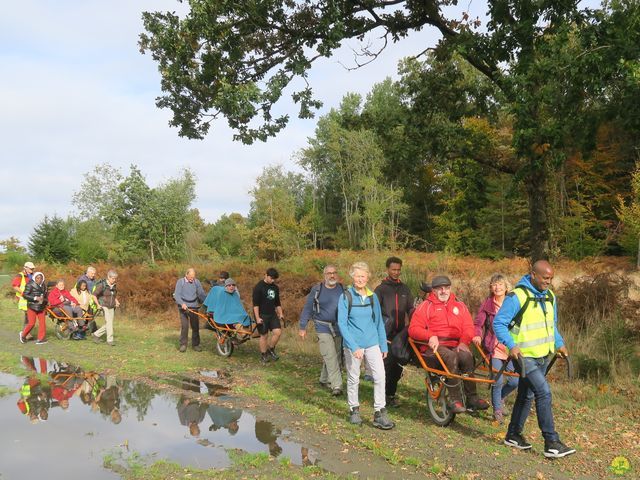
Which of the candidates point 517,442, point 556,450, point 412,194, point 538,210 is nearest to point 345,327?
point 517,442

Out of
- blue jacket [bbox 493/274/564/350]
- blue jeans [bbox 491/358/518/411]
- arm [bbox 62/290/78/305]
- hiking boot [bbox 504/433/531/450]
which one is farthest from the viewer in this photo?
arm [bbox 62/290/78/305]

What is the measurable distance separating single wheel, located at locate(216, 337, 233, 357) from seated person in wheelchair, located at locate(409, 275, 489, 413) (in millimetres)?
6105

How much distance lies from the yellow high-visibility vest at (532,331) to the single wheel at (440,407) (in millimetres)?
1301

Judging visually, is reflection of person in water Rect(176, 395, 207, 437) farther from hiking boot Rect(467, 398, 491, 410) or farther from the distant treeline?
the distant treeline

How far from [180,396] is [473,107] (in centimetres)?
1009

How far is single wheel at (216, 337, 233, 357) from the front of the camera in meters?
11.8

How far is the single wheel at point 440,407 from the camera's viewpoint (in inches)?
259

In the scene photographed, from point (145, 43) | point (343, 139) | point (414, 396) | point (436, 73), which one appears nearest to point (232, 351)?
point (414, 396)

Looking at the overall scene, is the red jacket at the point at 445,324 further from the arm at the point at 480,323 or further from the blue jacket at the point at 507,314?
the blue jacket at the point at 507,314

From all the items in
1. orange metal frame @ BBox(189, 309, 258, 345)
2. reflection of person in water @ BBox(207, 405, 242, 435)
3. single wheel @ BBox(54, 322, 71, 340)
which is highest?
orange metal frame @ BBox(189, 309, 258, 345)

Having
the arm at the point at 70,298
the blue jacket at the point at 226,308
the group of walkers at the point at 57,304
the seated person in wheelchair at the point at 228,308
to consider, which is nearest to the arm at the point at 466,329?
the seated person in wheelchair at the point at 228,308

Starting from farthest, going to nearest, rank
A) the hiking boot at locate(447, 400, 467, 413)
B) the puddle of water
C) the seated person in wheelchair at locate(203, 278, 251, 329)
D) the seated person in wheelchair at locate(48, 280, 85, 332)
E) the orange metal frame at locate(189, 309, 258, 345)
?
the seated person in wheelchair at locate(48, 280, 85, 332), the seated person in wheelchair at locate(203, 278, 251, 329), the orange metal frame at locate(189, 309, 258, 345), the hiking boot at locate(447, 400, 467, 413), the puddle of water

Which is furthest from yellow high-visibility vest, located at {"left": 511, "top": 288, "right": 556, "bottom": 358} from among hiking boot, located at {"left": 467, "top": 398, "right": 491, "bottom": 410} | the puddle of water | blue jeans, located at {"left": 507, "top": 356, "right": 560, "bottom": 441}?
the puddle of water

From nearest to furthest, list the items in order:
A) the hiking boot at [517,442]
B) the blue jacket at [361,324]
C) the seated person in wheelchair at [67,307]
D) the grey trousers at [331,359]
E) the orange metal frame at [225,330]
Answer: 1. the hiking boot at [517,442]
2. the blue jacket at [361,324]
3. the grey trousers at [331,359]
4. the orange metal frame at [225,330]
5. the seated person in wheelchair at [67,307]
